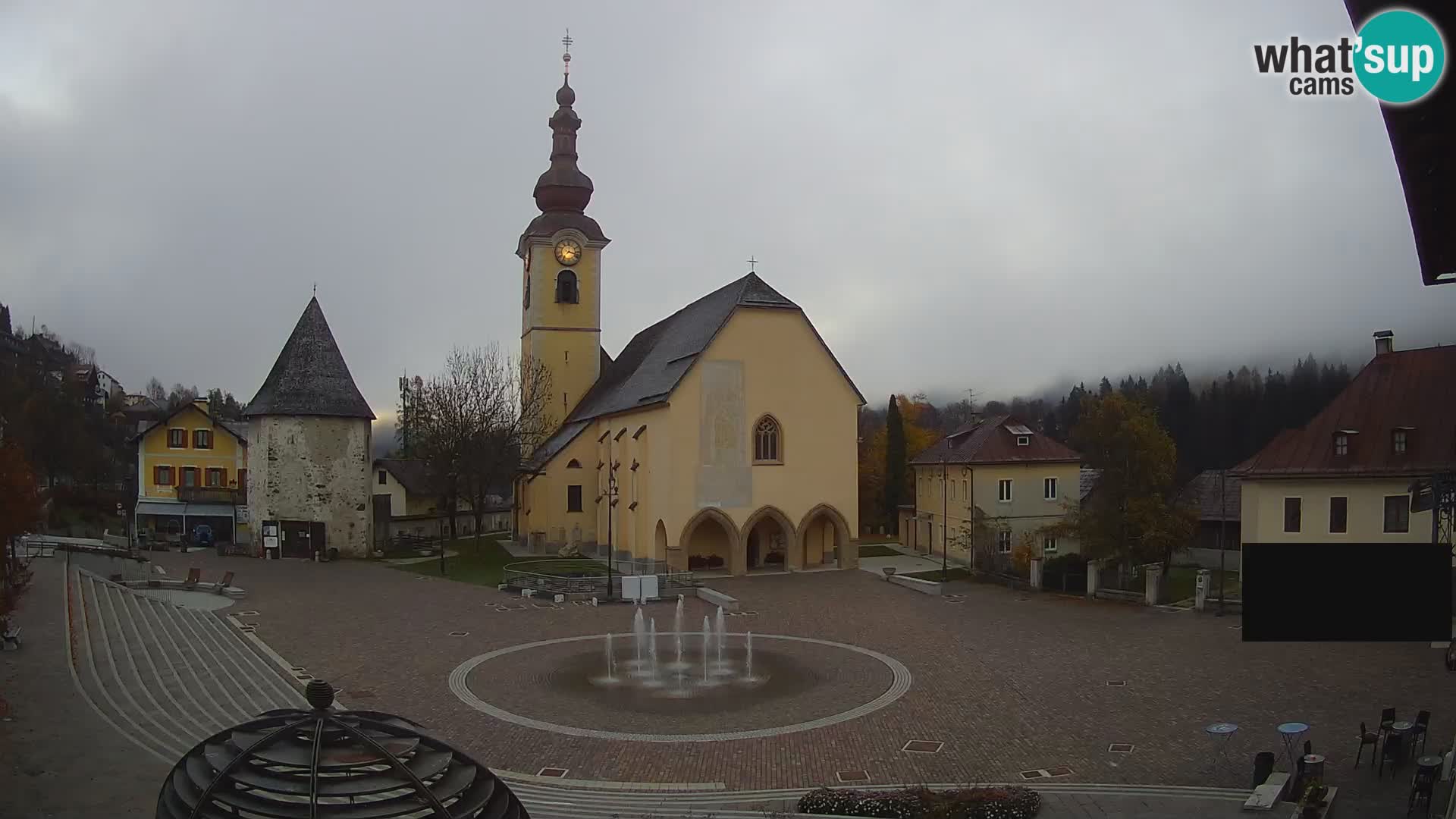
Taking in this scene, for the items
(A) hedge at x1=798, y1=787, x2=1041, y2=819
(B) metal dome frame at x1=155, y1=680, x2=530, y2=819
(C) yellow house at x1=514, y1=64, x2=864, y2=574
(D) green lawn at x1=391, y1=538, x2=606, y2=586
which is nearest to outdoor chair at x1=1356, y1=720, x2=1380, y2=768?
(A) hedge at x1=798, y1=787, x2=1041, y2=819

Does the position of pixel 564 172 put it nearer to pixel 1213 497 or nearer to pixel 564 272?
pixel 564 272

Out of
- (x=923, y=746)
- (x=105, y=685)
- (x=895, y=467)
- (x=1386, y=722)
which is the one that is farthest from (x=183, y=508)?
(x=1386, y=722)

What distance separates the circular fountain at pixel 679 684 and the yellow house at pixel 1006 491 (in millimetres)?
19425

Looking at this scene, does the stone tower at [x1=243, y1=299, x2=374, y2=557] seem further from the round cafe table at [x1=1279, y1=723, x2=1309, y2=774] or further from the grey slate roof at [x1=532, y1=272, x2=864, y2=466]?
the round cafe table at [x1=1279, y1=723, x2=1309, y2=774]

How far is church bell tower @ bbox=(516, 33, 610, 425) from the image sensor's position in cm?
5369

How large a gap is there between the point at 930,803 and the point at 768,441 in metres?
27.4

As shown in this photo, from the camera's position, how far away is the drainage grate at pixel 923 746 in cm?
1441

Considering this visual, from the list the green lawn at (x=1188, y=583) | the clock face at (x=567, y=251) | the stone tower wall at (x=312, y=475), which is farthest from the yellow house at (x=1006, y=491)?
the stone tower wall at (x=312, y=475)

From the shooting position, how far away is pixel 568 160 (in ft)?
178

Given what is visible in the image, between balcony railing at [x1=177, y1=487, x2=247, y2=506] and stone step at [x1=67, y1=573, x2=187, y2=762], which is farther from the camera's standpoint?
balcony railing at [x1=177, y1=487, x2=247, y2=506]

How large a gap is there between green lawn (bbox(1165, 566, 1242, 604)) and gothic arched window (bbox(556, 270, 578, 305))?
110 feet

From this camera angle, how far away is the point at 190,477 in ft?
174

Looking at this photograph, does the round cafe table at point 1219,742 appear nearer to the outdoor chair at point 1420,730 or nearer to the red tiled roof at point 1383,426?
the outdoor chair at point 1420,730

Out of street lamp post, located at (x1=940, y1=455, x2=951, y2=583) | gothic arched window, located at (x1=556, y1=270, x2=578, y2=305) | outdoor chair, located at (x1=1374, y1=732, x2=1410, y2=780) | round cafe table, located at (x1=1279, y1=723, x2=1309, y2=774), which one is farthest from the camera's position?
gothic arched window, located at (x1=556, y1=270, x2=578, y2=305)
